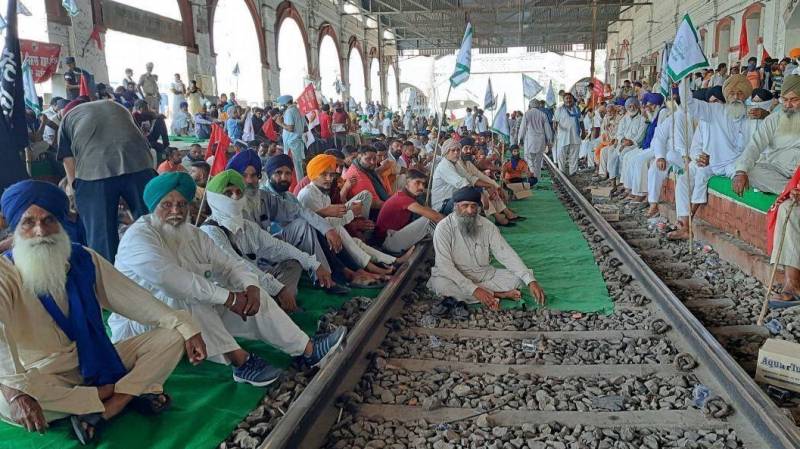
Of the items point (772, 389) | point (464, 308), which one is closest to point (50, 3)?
point (464, 308)

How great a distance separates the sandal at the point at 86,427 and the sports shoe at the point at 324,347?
45.6 inches

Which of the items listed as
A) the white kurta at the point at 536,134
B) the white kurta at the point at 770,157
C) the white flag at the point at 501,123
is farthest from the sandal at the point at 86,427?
the white kurta at the point at 536,134

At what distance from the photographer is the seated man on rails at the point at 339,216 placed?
533 cm

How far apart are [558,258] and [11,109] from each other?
189 inches

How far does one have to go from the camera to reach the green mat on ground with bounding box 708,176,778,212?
17.7ft

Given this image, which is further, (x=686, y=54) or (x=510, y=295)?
(x=686, y=54)

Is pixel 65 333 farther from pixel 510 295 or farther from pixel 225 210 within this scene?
pixel 510 295

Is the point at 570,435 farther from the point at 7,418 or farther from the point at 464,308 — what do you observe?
the point at 7,418

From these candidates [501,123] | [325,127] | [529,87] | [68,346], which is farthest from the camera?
[529,87]

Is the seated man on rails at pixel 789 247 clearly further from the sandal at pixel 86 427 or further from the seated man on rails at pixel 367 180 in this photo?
the sandal at pixel 86 427

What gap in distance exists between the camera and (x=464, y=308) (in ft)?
14.5

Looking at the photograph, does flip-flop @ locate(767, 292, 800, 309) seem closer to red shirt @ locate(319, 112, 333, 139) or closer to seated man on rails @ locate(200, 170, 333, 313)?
seated man on rails @ locate(200, 170, 333, 313)

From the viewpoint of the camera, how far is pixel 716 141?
6746mm

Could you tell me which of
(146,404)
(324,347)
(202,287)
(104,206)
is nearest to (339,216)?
(104,206)
